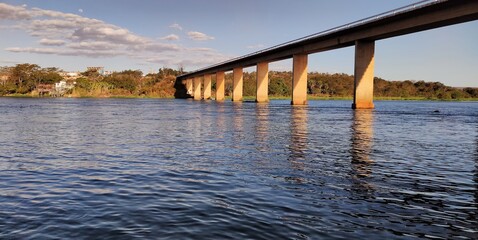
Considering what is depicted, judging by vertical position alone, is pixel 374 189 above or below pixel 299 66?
below

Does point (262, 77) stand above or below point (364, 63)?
below

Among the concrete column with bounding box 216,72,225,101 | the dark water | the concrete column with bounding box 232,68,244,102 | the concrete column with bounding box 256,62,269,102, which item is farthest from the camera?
the concrete column with bounding box 216,72,225,101

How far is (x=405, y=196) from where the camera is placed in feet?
32.9

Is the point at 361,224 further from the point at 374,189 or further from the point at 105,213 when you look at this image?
the point at 105,213

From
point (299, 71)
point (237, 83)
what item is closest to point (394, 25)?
point (299, 71)

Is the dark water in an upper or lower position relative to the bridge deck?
lower

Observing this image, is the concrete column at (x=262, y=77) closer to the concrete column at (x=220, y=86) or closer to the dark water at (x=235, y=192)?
the concrete column at (x=220, y=86)

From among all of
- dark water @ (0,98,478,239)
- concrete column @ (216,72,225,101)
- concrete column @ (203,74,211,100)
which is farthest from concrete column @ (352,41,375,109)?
concrete column @ (203,74,211,100)

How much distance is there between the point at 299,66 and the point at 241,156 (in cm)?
7092

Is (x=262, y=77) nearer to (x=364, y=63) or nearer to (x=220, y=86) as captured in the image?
(x=220, y=86)

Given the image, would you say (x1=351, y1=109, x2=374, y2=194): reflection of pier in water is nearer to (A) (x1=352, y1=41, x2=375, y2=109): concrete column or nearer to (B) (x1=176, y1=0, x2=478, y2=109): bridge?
(B) (x1=176, y1=0, x2=478, y2=109): bridge

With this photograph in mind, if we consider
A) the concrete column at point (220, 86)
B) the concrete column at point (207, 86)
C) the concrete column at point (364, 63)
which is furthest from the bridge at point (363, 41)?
the concrete column at point (207, 86)

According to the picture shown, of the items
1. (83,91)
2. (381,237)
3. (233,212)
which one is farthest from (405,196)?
(83,91)

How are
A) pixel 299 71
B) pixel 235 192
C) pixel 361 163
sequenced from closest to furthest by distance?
pixel 235 192, pixel 361 163, pixel 299 71
